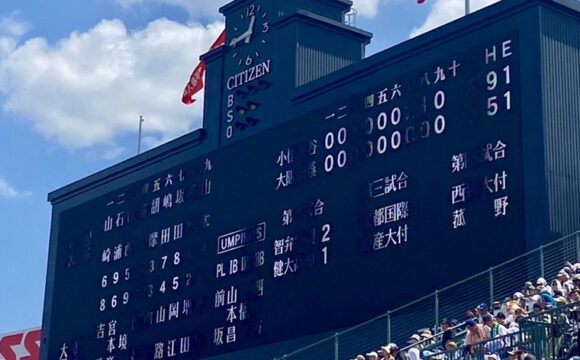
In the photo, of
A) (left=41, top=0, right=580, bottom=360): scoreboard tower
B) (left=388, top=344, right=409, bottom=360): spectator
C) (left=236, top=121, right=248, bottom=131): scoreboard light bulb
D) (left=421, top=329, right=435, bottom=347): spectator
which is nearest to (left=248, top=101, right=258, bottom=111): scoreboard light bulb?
(left=41, top=0, right=580, bottom=360): scoreboard tower

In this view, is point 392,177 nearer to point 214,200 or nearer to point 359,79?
point 359,79

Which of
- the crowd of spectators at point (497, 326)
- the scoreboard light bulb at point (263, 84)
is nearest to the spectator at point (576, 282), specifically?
the crowd of spectators at point (497, 326)

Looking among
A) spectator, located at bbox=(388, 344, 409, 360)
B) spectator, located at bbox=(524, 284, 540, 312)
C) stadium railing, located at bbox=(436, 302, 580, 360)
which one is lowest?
stadium railing, located at bbox=(436, 302, 580, 360)

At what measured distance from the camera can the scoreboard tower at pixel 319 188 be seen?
24484mm

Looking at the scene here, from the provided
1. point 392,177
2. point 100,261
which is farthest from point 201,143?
point 392,177

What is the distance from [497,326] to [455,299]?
15.6ft

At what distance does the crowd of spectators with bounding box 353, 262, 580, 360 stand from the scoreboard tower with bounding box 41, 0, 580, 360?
205 cm

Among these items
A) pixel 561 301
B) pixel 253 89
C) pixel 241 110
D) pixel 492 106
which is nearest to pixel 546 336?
pixel 561 301

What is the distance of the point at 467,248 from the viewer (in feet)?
81.4

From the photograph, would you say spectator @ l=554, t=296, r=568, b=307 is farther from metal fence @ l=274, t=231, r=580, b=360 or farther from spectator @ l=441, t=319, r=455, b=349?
metal fence @ l=274, t=231, r=580, b=360

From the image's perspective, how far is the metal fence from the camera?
77.6 feet

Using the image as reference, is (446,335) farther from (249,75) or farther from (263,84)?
(249,75)

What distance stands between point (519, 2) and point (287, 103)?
265 inches

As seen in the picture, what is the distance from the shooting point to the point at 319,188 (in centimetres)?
2812
